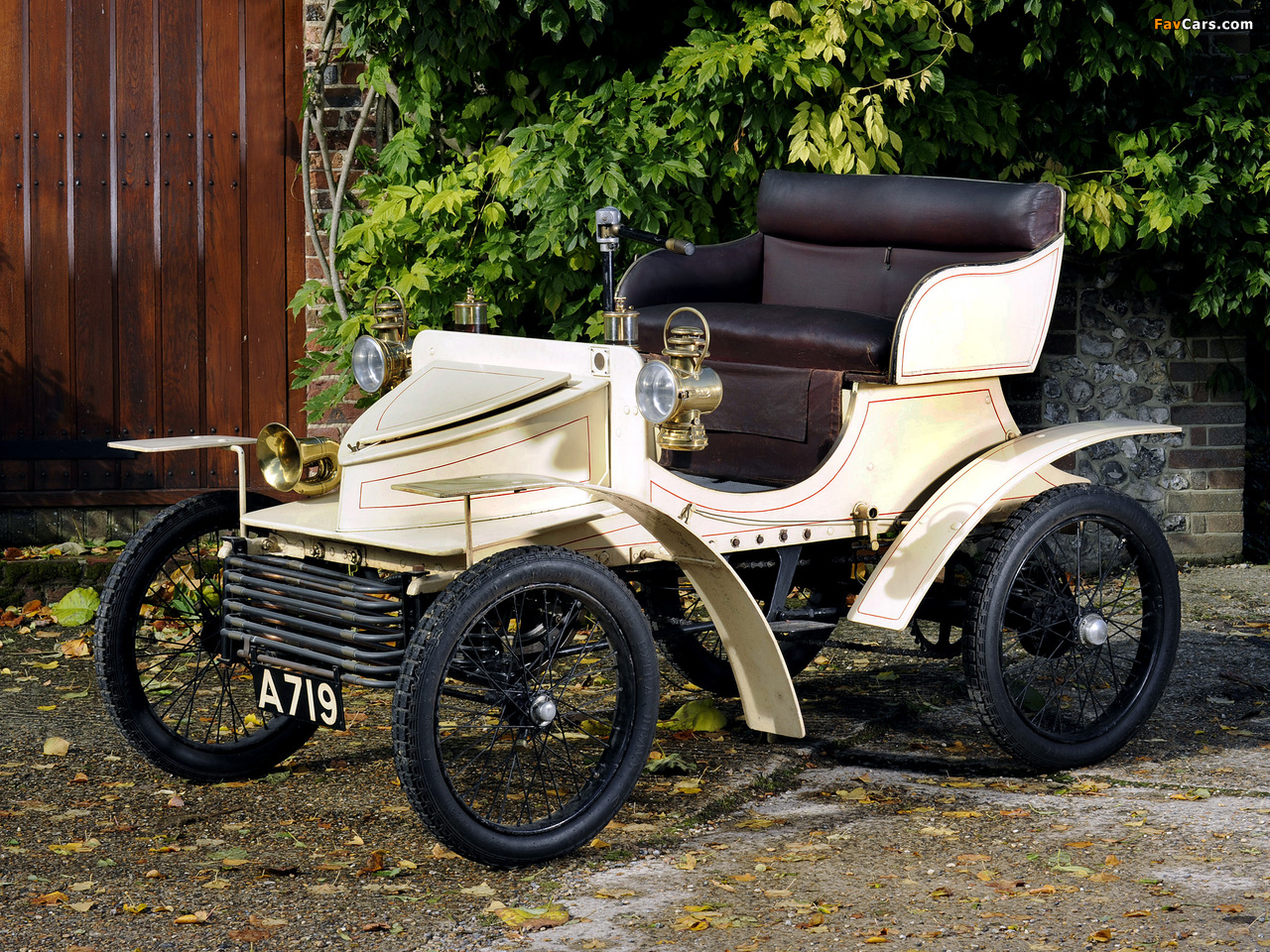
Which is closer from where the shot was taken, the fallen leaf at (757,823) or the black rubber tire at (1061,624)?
the fallen leaf at (757,823)

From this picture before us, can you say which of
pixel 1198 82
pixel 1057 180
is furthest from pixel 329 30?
pixel 1198 82

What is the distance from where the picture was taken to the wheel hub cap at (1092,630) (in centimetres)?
434

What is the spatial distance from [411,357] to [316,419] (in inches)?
86.1

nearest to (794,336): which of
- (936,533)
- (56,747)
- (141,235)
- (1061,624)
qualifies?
(936,533)

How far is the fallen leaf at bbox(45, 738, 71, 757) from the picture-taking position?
14.8 feet

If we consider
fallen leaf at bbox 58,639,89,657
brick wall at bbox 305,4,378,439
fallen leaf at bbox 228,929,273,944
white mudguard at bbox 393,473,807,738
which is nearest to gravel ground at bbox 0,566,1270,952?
fallen leaf at bbox 228,929,273,944

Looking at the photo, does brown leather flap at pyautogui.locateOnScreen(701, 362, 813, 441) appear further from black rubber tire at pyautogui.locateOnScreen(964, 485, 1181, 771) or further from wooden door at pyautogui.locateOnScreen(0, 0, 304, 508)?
wooden door at pyautogui.locateOnScreen(0, 0, 304, 508)

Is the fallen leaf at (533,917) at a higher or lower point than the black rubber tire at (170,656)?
lower

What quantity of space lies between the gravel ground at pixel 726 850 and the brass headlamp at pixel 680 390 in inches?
38.4

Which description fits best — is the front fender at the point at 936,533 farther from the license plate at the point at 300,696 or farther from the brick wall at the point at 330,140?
the brick wall at the point at 330,140

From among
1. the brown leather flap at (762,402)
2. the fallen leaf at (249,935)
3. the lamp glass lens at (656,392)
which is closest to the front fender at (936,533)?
the brown leather flap at (762,402)

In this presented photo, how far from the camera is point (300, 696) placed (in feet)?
12.0

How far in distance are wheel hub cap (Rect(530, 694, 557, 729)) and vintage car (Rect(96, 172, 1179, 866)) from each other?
0.02 meters

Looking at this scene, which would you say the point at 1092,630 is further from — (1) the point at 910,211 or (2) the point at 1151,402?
(2) the point at 1151,402
